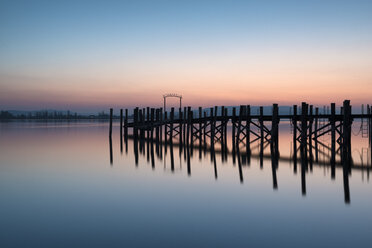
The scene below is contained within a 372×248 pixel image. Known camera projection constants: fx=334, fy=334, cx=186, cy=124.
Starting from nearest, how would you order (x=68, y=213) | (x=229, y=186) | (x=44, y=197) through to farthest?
(x=68, y=213) → (x=44, y=197) → (x=229, y=186)

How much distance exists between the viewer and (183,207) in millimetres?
9117

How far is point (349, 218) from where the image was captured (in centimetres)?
813

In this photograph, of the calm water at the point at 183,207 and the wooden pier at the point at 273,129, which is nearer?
the calm water at the point at 183,207

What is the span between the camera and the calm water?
669 centimetres

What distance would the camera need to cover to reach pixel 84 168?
53.7ft

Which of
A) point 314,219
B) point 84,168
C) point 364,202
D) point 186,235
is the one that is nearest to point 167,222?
point 186,235

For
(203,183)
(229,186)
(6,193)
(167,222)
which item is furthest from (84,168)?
(167,222)

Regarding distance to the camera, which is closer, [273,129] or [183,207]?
[183,207]

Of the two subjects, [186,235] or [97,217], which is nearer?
[186,235]

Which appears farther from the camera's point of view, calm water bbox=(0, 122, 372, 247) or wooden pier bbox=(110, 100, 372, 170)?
wooden pier bbox=(110, 100, 372, 170)

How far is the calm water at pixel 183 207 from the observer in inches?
263

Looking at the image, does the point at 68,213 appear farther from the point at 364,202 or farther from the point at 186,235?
the point at 364,202

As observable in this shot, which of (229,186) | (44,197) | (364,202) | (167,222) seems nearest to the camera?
(167,222)

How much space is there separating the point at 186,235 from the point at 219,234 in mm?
676
